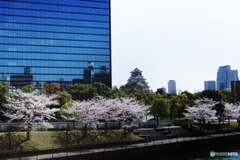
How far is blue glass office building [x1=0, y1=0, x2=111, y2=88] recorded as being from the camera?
114 m

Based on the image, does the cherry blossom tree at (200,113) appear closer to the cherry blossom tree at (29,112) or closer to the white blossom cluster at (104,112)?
the white blossom cluster at (104,112)

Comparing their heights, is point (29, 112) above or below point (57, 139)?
above

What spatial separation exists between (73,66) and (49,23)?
53.6ft

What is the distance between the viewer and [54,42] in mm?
119938

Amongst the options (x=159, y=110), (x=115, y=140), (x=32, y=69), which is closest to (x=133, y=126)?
(x=115, y=140)

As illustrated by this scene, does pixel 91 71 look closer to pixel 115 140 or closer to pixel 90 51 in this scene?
pixel 90 51

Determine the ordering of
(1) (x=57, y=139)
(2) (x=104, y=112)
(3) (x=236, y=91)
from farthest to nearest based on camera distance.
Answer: (3) (x=236, y=91)
(2) (x=104, y=112)
(1) (x=57, y=139)

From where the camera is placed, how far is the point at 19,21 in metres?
116

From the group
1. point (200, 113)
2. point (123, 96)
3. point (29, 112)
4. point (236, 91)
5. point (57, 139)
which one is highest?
point (236, 91)

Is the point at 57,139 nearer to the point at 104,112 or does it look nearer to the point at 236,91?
the point at 104,112

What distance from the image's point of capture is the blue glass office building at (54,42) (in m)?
114

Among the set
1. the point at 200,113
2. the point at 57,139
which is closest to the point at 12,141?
the point at 57,139

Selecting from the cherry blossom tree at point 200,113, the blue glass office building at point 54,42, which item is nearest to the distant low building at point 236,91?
the blue glass office building at point 54,42

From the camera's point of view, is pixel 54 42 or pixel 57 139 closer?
pixel 57 139
